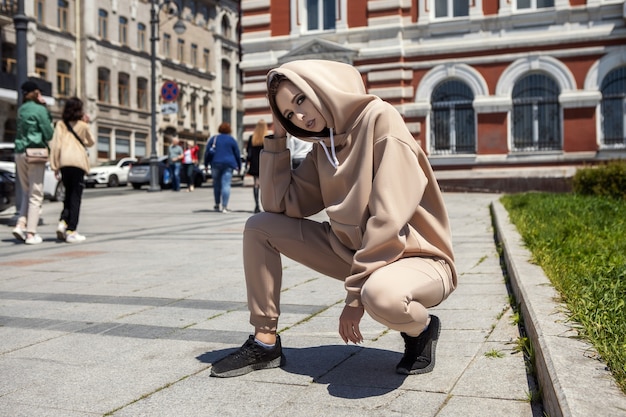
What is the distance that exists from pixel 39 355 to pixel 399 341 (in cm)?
193

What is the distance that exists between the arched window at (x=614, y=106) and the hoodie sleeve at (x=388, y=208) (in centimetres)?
1980

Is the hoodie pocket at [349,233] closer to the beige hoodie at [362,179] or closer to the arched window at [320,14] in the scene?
the beige hoodie at [362,179]

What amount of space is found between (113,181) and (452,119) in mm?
19995

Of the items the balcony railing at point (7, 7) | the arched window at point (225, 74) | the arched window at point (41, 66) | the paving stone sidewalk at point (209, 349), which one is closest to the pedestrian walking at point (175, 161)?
the paving stone sidewalk at point (209, 349)

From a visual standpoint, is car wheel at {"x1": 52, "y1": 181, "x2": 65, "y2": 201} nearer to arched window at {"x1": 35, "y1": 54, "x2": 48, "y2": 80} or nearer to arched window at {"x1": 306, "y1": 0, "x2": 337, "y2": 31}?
arched window at {"x1": 306, "y1": 0, "x2": 337, "y2": 31}

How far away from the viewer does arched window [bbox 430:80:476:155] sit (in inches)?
894

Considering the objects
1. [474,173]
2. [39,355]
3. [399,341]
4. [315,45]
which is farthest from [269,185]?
[315,45]

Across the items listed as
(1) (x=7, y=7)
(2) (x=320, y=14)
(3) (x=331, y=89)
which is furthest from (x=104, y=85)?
(3) (x=331, y=89)

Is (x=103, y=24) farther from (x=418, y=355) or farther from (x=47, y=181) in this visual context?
(x=418, y=355)

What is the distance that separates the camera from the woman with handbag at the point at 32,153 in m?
10.2

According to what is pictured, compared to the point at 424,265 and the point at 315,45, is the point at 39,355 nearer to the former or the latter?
the point at 424,265

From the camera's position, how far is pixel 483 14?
884 inches

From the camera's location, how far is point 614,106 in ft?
70.0

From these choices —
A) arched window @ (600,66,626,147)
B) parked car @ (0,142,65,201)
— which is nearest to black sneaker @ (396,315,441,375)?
parked car @ (0,142,65,201)
